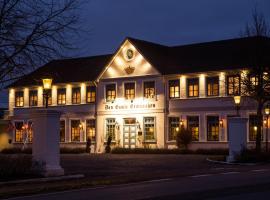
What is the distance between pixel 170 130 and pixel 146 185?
29.9 metres

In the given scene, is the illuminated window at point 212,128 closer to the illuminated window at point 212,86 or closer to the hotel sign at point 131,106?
the illuminated window at point 212,86

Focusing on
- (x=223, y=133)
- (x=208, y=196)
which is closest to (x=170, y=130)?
(x=223, y=133)

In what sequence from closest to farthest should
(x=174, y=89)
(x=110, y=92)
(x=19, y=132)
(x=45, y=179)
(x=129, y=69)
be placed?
1. (x=45, y=179)
2. (x=174, y=89)
3. (x=129, y=69)
4. (x=110, y=92)
5. (x=19, y=132)

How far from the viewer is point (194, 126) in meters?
46.9

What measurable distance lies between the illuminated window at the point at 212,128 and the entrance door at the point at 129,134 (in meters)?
6.68

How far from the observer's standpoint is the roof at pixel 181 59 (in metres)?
46.2

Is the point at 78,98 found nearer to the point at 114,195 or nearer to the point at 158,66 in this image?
the point at 158,66

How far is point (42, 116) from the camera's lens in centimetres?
2184

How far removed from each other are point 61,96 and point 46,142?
3363 cm

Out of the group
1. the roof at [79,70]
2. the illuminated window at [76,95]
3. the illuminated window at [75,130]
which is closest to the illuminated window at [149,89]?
A: the roof at [79,70]

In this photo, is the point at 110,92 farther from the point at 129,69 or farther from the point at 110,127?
the point at 110,127

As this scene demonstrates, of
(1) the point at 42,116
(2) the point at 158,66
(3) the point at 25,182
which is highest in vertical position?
(2) the point at 158,66

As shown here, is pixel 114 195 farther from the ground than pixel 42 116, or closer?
closer

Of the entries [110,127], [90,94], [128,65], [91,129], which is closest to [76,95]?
[90,94]
